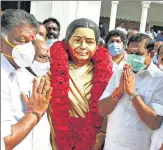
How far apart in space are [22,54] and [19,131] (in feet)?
1.45

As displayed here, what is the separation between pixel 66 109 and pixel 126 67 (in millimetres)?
533

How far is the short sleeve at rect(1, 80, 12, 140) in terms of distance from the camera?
1890 mm

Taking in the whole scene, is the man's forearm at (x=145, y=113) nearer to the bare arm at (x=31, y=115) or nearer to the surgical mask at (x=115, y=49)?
the bare arm at (x=31, y=115)

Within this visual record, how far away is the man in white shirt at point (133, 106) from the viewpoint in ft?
8.18

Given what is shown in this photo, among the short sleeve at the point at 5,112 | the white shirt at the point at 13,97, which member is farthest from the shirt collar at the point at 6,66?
the short sleeve at the point at 5,112

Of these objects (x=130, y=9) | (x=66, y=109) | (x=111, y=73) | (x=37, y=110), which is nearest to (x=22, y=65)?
(x=37, y=110)

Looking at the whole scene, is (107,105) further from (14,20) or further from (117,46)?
(117,46)

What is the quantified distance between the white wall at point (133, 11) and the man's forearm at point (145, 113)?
65.2 ft

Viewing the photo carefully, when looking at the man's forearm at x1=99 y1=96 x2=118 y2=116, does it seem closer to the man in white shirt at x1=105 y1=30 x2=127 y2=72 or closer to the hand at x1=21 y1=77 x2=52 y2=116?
the hand at x1=21 y1=77 x2=52 y2=116

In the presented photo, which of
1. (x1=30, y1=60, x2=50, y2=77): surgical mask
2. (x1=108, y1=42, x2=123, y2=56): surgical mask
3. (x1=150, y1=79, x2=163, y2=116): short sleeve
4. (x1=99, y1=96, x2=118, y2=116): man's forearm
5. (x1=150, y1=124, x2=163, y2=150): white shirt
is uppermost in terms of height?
(x1=108, y1=42, x2=123, y2=56): surgical mask

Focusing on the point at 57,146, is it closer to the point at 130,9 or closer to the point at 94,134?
the point at 94,134

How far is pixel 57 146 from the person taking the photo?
9.35 ft

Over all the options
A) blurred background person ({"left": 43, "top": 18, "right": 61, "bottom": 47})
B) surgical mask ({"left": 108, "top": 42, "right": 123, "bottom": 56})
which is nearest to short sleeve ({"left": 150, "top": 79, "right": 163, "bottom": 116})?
surgical mask ({"left": 108, "top": 42, "right": 123, "bottom": 56})

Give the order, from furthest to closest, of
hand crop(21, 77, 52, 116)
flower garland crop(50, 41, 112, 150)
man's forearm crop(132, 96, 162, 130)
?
1. flower garland crop(50, 41, 112, 150)
2. man's forearm crop(132, 96, 162, 130)
3. hand crop(21, 77, 52, 116)
